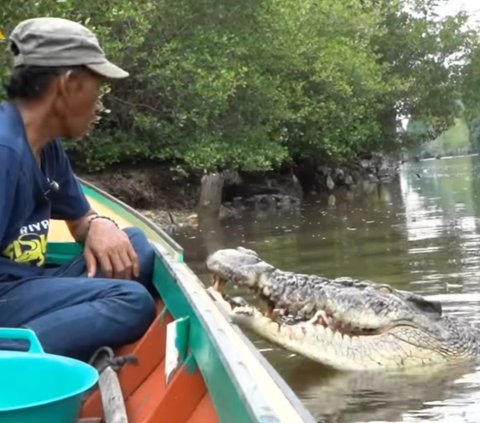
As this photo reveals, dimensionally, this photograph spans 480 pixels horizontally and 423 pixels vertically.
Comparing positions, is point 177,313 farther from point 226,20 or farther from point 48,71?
point 226,20

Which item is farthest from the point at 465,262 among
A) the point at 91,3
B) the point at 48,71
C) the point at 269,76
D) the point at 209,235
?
the point at 269,76

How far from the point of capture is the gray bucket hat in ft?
9.62

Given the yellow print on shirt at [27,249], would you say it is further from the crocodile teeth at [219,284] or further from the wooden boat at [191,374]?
the crocodile teeth at [219,284]

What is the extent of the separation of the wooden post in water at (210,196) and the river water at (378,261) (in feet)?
2.57

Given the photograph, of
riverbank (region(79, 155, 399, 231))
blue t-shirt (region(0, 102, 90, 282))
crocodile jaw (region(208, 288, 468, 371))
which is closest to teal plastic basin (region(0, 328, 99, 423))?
blue t-shirt (region(0, 102, 90, 282))

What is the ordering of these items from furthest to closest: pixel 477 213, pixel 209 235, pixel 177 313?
1. pixel 477 213
2. pixel 209 235
3. pixel 177 313

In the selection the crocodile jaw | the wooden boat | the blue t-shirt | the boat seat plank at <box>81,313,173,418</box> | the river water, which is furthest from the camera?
the crocodile jaw

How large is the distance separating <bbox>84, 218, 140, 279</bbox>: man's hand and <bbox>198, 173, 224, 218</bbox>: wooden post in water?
15.2 m

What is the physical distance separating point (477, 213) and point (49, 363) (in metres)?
15.3

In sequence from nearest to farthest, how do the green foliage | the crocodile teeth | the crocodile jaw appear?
the crocodile jaw → the crocodile teeth → the green foliage

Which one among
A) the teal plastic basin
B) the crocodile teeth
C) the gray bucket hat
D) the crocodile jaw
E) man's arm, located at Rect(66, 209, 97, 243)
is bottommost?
the crocodile jaw

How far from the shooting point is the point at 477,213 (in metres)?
17.0

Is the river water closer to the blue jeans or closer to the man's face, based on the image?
the blue jeans

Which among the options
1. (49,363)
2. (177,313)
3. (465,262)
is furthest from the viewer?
(465,262)
